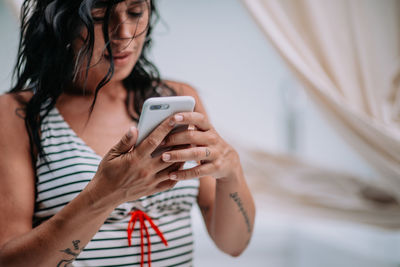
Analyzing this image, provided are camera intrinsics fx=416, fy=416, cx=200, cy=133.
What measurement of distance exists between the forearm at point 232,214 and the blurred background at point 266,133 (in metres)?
0.28

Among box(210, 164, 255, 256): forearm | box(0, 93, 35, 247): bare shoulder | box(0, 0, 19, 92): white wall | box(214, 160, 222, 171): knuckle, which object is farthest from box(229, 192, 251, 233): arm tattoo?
box(0, 0, 19, 92): white wall

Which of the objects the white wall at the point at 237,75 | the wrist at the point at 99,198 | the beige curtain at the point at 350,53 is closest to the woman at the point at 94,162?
the wrist at the point at 99,198

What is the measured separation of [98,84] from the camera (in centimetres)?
70

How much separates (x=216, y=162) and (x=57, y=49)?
0.31 metres

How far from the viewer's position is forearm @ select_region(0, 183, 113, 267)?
559mm

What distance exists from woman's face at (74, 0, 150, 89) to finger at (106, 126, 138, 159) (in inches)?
7.9

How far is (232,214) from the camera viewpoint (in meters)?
0.73

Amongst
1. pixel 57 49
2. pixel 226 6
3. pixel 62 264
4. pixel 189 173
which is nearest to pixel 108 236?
pixel 62 264

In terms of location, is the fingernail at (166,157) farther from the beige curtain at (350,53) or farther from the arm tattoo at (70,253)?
the beige curtain at (350,53)

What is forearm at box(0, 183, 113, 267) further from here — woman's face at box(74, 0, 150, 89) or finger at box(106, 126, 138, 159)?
woman's face at box(74, 0, 150, 89)

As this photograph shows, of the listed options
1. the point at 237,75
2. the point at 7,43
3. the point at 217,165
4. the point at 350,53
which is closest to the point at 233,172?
the point at 217,165

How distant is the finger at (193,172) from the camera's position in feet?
1.85

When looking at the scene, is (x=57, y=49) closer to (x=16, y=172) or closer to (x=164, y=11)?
(x=16, y=172)

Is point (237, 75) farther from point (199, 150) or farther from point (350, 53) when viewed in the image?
point (199, 150)
